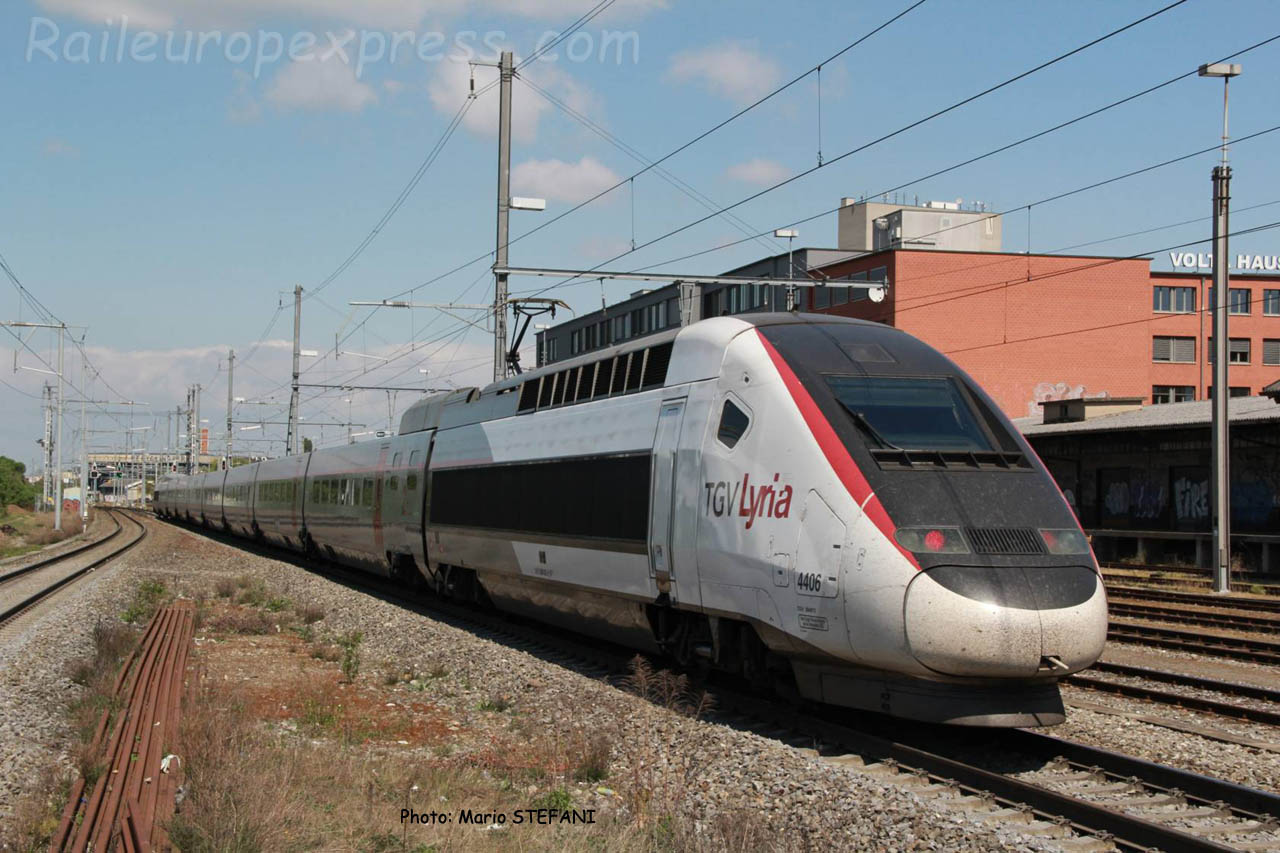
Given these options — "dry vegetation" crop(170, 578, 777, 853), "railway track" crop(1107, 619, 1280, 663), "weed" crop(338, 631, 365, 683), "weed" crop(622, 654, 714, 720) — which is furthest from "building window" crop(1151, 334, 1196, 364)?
"weed" crop(622, 654, 714, 720)

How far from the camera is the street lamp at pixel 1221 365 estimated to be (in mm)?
20344

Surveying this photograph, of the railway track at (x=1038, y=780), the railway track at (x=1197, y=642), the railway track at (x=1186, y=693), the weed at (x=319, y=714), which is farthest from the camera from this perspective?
the railway track at (x=1197, y=642)

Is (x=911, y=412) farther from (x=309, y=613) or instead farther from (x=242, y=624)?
(x=309, y=613)

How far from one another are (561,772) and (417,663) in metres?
6.40

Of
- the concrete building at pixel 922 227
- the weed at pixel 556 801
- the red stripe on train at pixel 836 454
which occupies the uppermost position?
the concrete building at pixel 922 227

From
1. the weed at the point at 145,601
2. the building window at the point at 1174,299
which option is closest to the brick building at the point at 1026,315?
the building window at the point at 1174,299

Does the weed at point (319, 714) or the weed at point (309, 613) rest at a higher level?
the weed at point (319, 714)

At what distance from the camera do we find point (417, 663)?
14.6 m

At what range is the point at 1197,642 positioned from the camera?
619 inches

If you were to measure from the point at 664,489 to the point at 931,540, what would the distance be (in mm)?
3434

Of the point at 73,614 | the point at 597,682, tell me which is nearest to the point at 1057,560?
the point at 597,682

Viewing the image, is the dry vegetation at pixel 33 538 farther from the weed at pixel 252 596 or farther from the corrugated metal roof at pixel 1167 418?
the corrugated metal roof at pixel 1167 418

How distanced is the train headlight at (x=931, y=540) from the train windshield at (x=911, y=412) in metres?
0.93

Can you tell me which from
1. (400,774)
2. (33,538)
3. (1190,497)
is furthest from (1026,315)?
(400,774)
